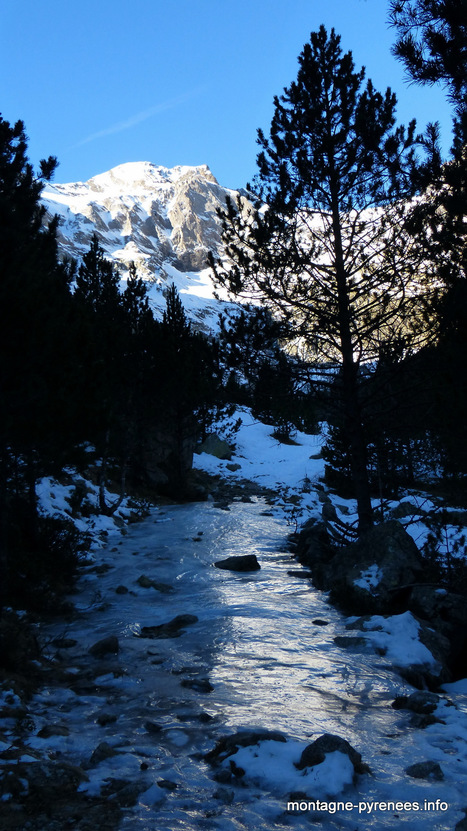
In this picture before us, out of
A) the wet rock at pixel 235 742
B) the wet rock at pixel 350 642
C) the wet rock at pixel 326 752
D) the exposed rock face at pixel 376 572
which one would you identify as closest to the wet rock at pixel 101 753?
the wet rock at pixel 235 742

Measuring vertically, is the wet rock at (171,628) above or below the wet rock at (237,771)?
below

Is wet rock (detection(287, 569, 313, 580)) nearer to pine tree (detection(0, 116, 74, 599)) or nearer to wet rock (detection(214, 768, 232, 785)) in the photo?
pine tree (detection(0, 116, 74, 599))

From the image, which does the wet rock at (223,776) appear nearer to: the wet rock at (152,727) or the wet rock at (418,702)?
the wet rock at (152,727)

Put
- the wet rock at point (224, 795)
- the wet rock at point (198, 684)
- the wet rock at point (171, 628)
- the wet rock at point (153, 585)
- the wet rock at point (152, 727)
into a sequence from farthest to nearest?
the wet rock at point (153, 585) → the wet rock at point (171, 628) → the wet rock at point (198, 684) → the wet rock at point (152, 727) → the wet rock at point (224, 795)

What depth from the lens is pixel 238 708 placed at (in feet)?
15.5

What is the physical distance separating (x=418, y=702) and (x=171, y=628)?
3629 mm

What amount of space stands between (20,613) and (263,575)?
488cm

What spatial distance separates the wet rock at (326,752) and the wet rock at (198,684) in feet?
5.44

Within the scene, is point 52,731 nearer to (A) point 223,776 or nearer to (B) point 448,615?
(A) point 223,776

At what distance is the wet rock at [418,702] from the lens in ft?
15.5

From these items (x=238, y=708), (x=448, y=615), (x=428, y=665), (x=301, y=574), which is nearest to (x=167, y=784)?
(x=238, y=708)

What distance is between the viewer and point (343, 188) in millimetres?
10070

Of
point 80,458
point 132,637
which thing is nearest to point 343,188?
point 80,458

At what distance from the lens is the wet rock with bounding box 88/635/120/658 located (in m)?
6.16
